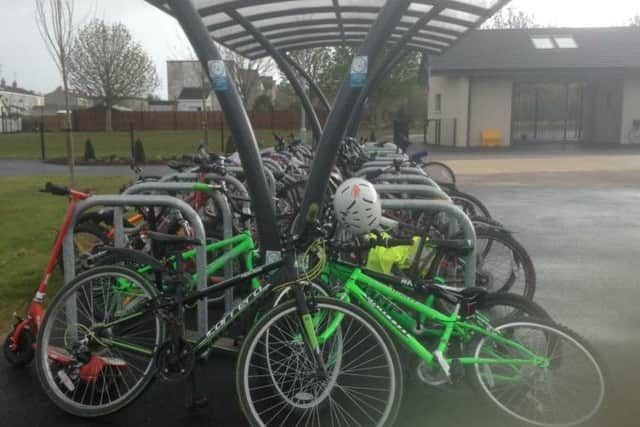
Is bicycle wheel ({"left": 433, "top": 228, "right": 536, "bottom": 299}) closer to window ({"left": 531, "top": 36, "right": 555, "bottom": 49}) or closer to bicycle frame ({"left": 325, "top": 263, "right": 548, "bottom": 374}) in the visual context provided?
bicycle frame ({"left": 325, "top": 263, "right": 548, "bottom": 374})

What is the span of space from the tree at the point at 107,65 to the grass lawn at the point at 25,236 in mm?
33477

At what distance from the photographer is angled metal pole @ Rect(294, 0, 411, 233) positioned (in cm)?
405

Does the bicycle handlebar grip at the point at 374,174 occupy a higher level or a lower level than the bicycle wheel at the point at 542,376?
higher

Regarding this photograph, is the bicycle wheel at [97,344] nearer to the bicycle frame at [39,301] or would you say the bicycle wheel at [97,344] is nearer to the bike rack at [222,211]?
the bicycle frame at [39,301]

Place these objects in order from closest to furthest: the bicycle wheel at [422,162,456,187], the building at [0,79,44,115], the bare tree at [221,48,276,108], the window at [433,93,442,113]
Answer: the bicycle wheel at [422,162,456,187] → the bare tree at [221,48,276,108] → the window at [433,93,442,113] → the building at [0,79,44,115]

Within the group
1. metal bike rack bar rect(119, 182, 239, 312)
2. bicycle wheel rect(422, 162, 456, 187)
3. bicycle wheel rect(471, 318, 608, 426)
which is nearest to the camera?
bicycle wheel rect(471, 318, 608, 426)

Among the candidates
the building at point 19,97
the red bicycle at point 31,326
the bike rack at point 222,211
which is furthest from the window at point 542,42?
the building at point 19,97

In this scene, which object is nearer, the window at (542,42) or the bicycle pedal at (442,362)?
the bicycle pedal at (442,362)

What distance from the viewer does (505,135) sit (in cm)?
2417

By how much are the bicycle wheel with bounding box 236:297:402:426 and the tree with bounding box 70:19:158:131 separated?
4405 cm

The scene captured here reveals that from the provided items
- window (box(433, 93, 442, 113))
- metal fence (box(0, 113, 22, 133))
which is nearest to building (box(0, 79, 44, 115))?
metal fence (box(0, 113, 22, 133))

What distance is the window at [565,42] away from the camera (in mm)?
24802

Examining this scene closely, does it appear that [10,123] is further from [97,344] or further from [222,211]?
[97,344]

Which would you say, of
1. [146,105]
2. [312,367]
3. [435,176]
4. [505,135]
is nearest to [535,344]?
[312,367]
